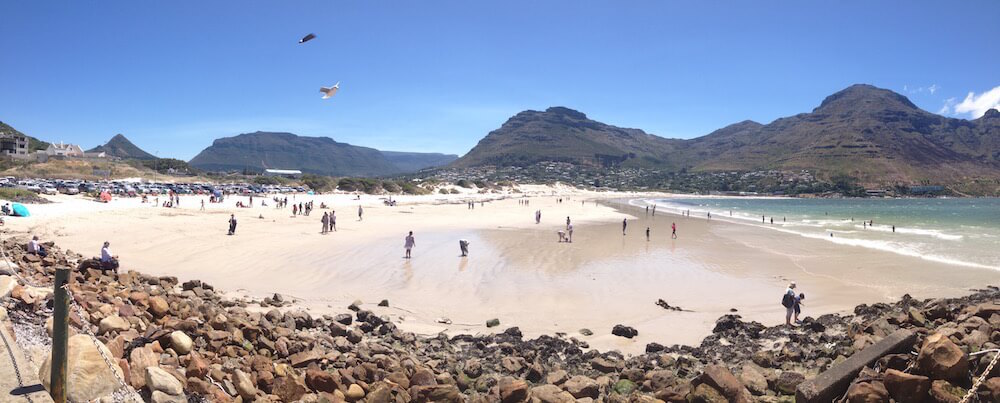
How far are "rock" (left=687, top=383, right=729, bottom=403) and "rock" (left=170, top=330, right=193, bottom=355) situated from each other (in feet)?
20.0

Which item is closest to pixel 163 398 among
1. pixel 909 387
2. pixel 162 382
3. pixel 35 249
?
pixel 162 382

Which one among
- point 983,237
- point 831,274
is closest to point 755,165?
point 983,237

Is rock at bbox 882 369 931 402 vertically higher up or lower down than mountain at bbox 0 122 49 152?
lower down

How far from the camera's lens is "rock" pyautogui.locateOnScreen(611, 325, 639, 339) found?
1003 cm

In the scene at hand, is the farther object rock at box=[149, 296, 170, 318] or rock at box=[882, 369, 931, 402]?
rock at box=[149, 296, 170, 318]

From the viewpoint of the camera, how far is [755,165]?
7190 inches

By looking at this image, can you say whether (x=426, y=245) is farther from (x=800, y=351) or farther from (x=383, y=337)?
(x=800, y=351)

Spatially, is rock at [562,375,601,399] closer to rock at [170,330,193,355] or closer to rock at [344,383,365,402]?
rock at [344,383,365,402]

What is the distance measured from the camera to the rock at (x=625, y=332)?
32.9 feet

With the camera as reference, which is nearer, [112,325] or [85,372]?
[85,372]

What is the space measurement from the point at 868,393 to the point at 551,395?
131 inches

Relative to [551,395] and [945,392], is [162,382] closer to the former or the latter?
[551,395]

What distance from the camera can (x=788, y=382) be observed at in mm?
6352

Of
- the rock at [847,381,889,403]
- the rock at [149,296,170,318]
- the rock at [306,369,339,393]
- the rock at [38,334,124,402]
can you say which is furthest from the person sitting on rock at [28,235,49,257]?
the rock at [847,381,889,403]
